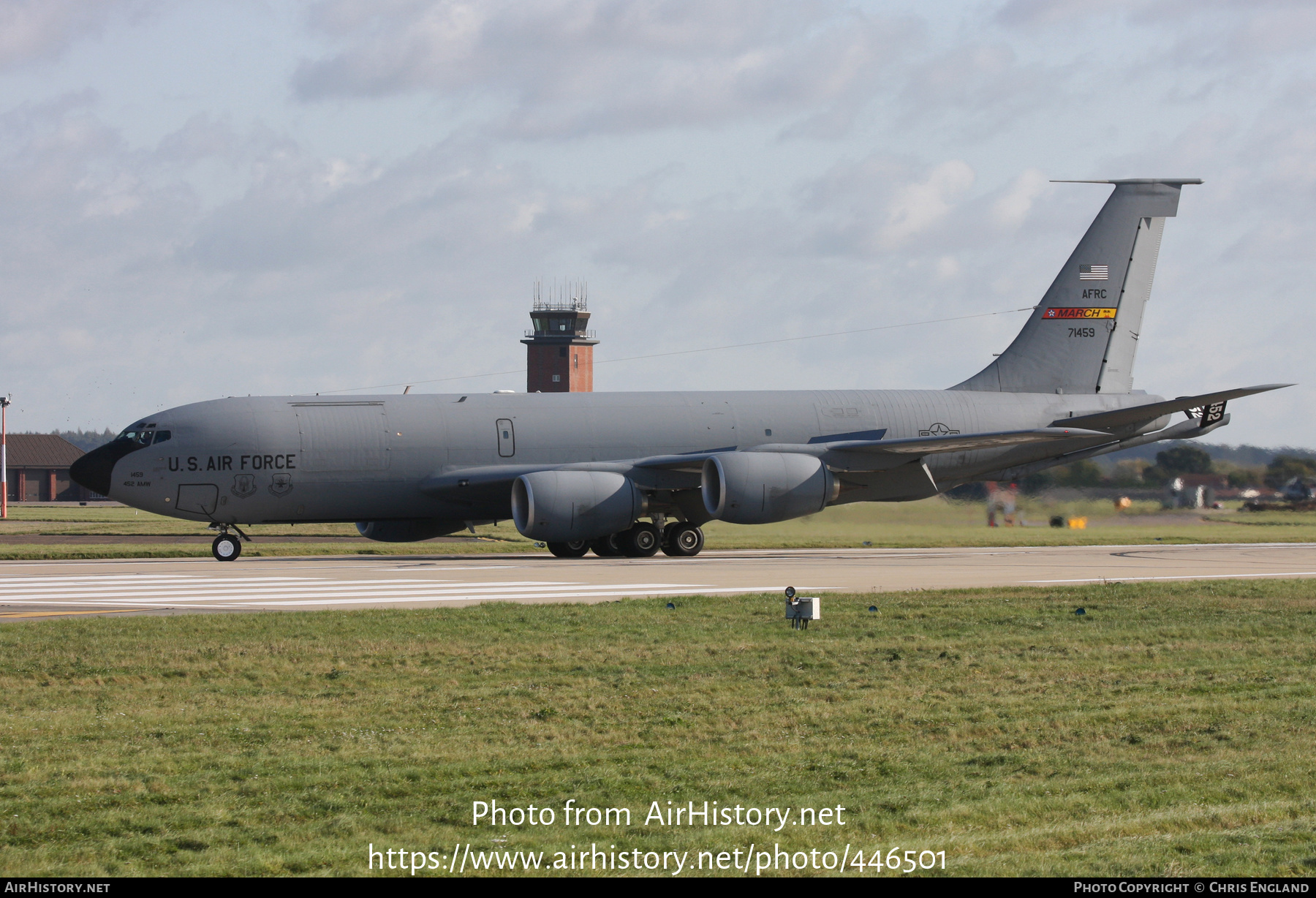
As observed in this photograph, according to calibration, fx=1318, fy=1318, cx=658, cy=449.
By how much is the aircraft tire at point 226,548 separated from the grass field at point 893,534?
182 centimetres

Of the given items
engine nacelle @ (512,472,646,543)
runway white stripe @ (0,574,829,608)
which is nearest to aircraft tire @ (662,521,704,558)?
engine nacelle @ (512,472,646,543)

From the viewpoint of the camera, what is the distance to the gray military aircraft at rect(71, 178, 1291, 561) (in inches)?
1077

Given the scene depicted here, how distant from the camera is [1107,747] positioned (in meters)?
8.55

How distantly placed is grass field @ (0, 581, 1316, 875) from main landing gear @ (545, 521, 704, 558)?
43.7 ft

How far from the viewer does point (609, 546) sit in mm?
29031

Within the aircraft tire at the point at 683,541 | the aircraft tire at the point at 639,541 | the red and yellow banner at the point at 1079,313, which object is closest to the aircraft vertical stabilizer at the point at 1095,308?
the red and yellow banner at the point at 1079,313

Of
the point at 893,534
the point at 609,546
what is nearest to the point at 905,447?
the point at 893,534

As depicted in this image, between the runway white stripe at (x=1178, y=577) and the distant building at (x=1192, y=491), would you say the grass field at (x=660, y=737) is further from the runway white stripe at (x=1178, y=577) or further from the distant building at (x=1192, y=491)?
the distant building at (x=1192, y=491)

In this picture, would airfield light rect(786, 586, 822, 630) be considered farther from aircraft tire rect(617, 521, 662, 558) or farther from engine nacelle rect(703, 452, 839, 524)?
aircraft tire rect(617, 521, 662, 558)

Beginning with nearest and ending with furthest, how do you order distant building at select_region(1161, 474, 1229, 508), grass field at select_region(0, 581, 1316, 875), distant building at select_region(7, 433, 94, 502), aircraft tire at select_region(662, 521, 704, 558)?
grass field at select_region(0, 581, 1316, 875) < aircraft tire at select_region(662, 521, 704, 558) < distant building at select_region(1161, 474, 1229, 508) < distant building at select_region(7, 433, 94, 502)

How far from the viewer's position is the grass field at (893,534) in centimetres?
2973

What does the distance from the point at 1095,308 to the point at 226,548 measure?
2156 cm

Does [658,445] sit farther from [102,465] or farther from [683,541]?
[102,465]

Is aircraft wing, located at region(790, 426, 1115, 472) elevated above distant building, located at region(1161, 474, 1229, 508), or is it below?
above
